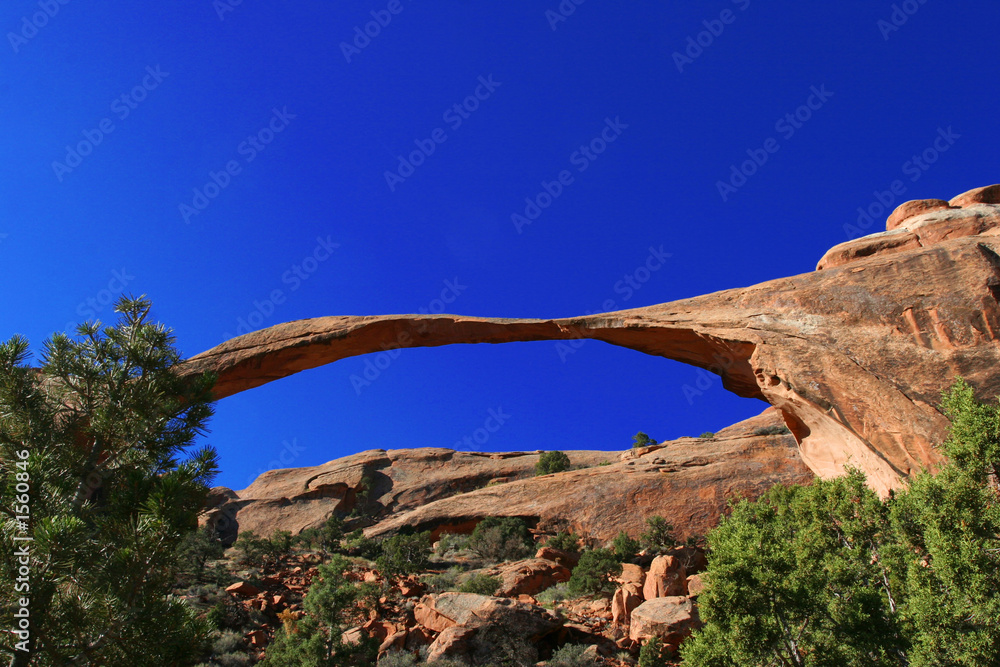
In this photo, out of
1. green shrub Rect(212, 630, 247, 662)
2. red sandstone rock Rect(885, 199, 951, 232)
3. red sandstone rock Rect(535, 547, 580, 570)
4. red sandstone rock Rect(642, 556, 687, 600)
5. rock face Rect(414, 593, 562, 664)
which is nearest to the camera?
rock face Rect(414, 593, 562, 664)

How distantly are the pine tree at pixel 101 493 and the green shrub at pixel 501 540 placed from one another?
617 inches

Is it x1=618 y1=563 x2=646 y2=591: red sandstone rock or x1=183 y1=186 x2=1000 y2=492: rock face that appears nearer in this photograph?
x1=183 y1=186 x2=1000 y2=492: rock face

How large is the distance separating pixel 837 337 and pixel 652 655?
8068 mm

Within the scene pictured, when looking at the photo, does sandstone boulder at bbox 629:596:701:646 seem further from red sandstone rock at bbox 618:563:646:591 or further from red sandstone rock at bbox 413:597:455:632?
red sandstone rock at bbox 413:597:455:632

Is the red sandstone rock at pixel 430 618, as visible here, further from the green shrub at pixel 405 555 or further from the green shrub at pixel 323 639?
the green shrub at pixel 405 555

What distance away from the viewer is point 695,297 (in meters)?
16.2

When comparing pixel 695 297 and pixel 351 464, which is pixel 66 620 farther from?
pixel 351 464

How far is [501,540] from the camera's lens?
74.9 ft

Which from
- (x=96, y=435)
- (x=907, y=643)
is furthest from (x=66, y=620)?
(x=907, y=643)

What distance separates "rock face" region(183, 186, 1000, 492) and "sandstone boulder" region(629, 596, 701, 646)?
5.17 metres

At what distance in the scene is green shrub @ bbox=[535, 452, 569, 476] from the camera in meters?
31.3

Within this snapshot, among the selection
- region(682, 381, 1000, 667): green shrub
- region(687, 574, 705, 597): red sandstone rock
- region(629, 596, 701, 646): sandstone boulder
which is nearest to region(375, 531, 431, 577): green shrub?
region(629, 596, 701, 646): sandstone boulder

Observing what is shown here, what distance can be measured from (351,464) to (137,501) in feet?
95.3

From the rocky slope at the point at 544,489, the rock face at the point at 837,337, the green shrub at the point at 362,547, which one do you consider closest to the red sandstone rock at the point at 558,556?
the rocky slope at the point at 544,489
